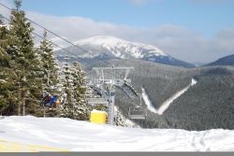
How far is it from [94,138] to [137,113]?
2347 cm

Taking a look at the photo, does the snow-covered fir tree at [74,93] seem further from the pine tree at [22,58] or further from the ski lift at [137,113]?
the ski lift at [137,113]

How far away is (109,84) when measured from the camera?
39.8 metres

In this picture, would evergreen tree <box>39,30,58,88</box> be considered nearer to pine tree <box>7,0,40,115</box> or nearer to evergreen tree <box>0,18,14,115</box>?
pine tree <box>7,0,40,115</box>

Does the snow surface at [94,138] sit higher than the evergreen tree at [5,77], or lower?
lower

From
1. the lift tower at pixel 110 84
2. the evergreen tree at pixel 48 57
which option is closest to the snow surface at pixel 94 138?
the lift tower at pixel 110 84

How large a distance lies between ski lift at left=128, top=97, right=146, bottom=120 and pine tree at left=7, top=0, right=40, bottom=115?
894 centimetres

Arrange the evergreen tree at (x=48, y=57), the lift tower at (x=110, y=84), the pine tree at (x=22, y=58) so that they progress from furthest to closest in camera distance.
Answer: the evergreen tree at (x=48, y=57)
the pine tree at (x=22, y=58)
the lift tower at (x=110, y=84)

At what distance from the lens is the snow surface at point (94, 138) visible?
640 inches

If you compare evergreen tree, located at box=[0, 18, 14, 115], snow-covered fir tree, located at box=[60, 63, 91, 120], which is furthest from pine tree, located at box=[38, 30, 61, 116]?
evergreen tree, located at box=[0, 18, 14, 115]

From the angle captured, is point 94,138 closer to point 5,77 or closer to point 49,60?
point 5,77

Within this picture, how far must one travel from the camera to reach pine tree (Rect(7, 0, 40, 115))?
40969mm

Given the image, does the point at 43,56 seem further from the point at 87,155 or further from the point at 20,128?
the point at 87,155

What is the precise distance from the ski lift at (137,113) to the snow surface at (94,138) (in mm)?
17647

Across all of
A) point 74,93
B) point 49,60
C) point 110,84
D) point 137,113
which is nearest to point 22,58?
point 49,60
